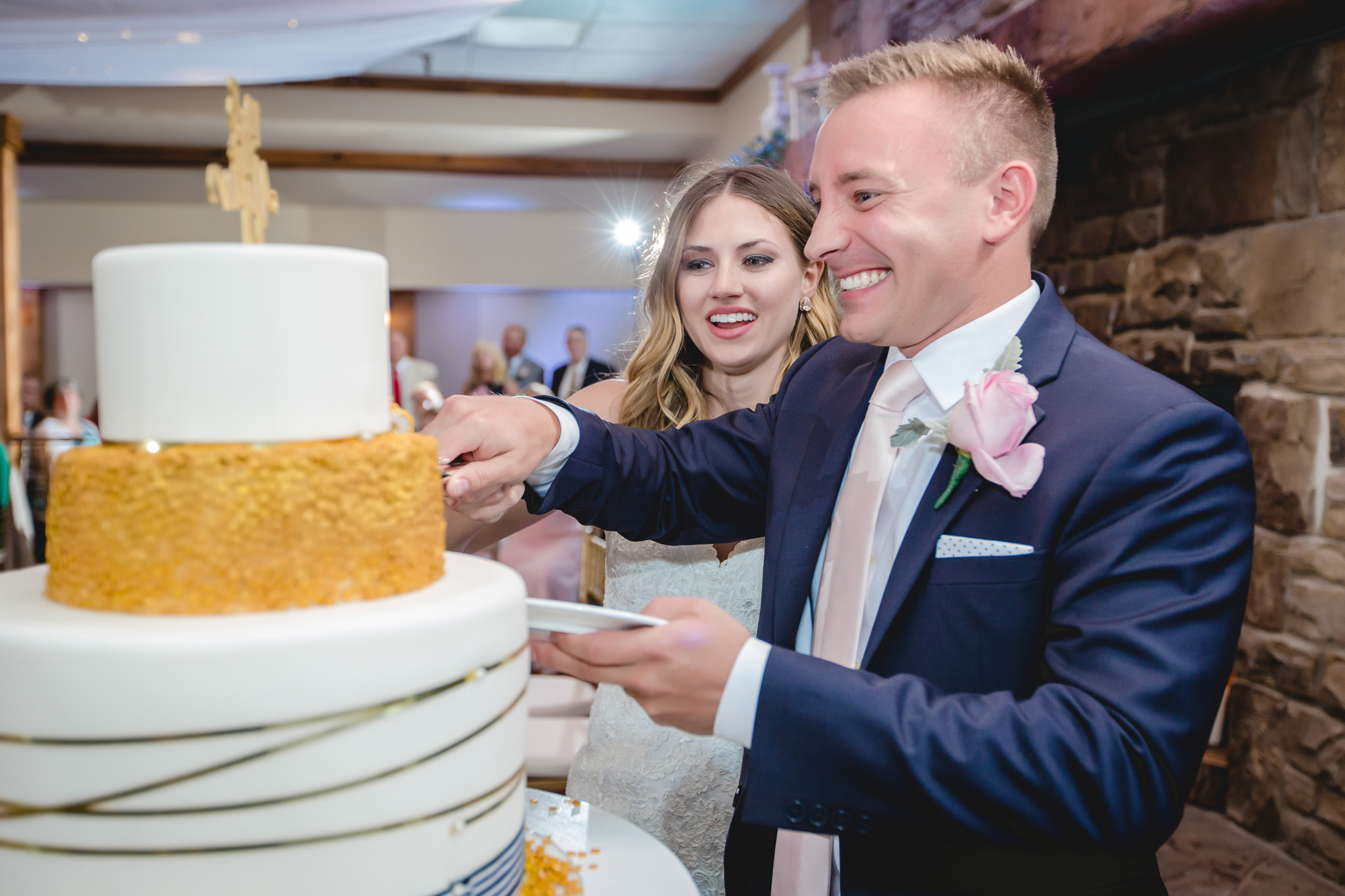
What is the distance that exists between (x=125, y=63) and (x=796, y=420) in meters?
6.66

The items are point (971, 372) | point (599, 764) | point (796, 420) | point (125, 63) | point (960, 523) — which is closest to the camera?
point (960, 523)

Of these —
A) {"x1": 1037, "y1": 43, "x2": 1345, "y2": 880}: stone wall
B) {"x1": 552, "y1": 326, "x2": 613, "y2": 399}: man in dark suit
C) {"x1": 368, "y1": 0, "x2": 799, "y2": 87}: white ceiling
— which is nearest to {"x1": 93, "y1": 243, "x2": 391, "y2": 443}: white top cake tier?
{"x1": 1037, "y1": 43, "x2": 1345, "y2": 880}: stone wall

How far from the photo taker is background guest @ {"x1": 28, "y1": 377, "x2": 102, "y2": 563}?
7.65 m

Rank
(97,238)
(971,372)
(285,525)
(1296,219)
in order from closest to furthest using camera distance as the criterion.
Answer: (285,525) < (971,372) < (1296,219) < (97,238)

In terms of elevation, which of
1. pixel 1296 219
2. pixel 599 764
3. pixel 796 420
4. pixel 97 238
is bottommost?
pixel 599 764

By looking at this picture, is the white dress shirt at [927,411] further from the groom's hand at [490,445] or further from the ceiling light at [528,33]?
the ceiling light at [528,33]

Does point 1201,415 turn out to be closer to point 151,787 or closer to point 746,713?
point 746,713

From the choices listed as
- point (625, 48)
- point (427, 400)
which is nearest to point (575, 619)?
point (427, 400)

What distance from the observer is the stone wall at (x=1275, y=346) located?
3.31 m

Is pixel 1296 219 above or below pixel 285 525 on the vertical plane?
above

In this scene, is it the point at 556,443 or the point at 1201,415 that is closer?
the point at 1201,415

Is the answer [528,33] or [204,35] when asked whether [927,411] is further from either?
[528,33]

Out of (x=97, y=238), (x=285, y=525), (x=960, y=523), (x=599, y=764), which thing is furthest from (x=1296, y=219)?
(x=97, y=238)

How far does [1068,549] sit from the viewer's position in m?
1.35
